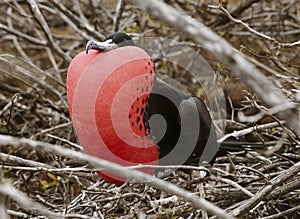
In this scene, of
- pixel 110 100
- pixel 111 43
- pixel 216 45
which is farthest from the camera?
pixel 111 43

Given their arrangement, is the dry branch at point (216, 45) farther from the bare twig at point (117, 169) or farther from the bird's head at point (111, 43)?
the bird's head at point (111, 43)

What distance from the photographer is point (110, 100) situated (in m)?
1.06

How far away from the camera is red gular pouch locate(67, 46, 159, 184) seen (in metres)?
1.06

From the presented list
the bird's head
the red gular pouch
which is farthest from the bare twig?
the bird's head

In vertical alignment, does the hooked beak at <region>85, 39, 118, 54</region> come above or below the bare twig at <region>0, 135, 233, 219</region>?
above

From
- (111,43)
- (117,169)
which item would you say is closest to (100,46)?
(111,43)

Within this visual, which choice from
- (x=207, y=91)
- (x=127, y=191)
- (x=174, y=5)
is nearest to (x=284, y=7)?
(x=174, y=5)

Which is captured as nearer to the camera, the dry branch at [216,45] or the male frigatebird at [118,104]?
the dry branch at [216,45]

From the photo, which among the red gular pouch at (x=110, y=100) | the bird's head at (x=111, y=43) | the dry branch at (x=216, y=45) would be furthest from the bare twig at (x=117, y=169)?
the bird's head at (x=111, y=43)

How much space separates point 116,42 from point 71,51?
113 centimetres

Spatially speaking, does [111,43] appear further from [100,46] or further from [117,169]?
[117,169]

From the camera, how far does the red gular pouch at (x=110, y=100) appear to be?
106cm

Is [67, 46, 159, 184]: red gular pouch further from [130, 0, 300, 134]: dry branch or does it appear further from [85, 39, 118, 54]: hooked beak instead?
[130, 0, 300, 134]: dry branch

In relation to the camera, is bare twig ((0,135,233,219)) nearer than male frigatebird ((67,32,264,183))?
Yes
